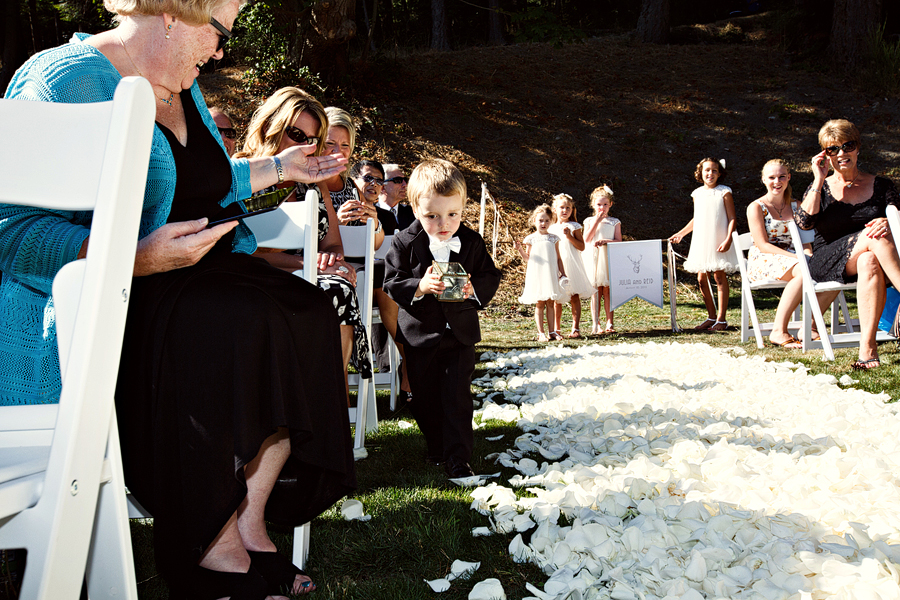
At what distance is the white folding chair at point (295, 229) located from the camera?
2213 mm

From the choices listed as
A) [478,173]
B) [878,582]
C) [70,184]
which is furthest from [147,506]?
[478,173]

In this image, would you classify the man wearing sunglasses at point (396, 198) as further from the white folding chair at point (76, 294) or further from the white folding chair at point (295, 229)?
the white folding chair at point (76, 294)

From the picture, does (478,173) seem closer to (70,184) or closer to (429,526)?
(429,526)

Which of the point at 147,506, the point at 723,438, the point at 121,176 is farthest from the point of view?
the point at 723,438

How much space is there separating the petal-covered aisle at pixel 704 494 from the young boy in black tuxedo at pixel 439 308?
0.37 metres

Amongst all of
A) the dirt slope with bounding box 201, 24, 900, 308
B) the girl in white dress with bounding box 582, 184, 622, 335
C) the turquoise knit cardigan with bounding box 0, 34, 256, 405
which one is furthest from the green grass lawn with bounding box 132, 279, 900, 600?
the dirt slope with bounding box 201, 24, 900, 308

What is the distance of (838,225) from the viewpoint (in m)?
5.71

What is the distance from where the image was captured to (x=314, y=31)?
13250 mm

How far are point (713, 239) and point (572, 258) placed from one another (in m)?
1.80

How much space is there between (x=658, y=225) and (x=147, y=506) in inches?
516

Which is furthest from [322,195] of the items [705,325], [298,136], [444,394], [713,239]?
[705,325]

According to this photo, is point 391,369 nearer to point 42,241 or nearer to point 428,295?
point 428,295

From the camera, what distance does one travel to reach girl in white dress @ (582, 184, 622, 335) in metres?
8.73

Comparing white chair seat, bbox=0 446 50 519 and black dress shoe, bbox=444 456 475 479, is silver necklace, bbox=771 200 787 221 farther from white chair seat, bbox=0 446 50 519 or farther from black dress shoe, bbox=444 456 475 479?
white chair seat, bbox=0 446 50 519
